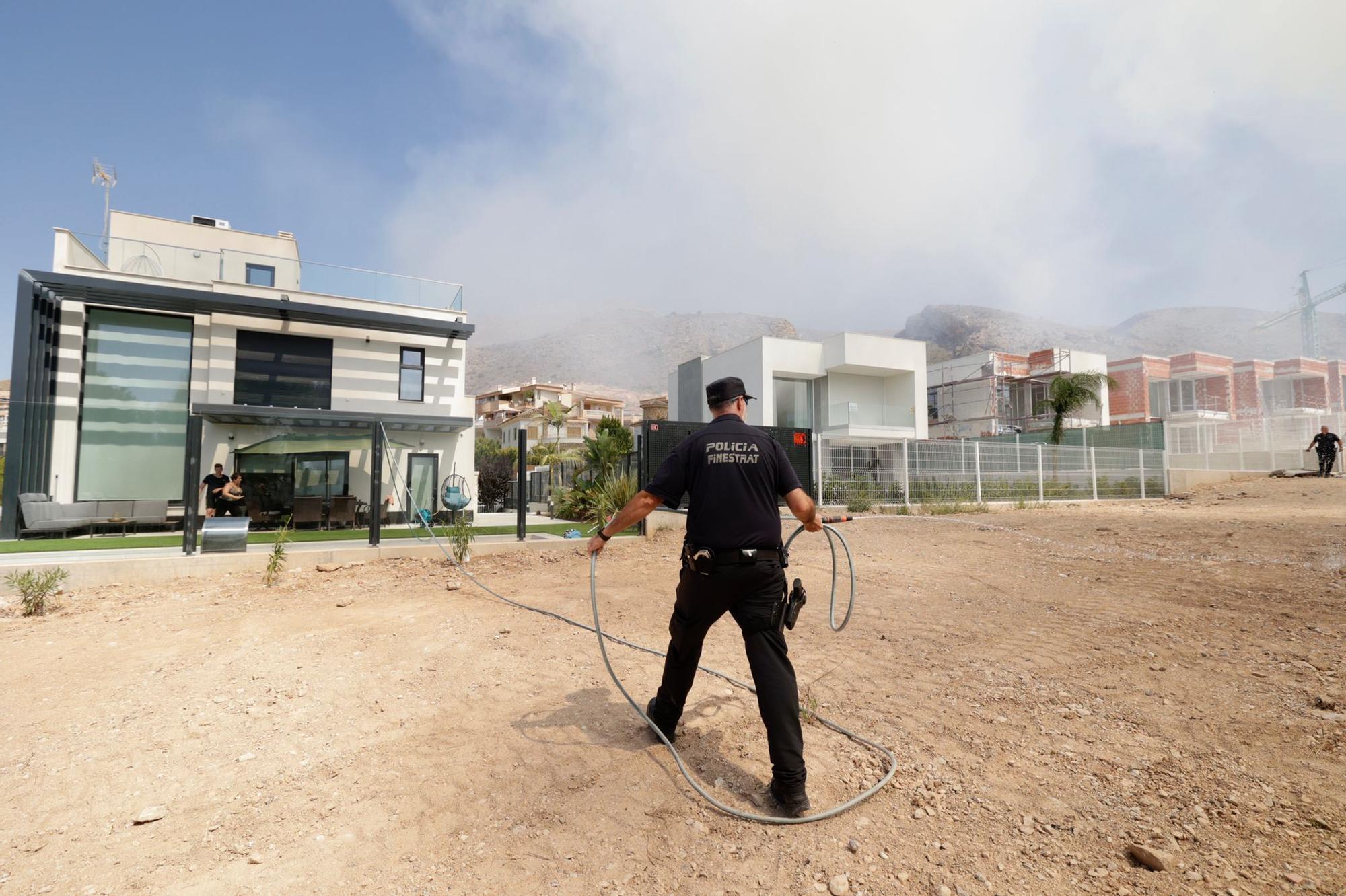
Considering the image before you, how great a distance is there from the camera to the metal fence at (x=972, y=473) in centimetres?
1680

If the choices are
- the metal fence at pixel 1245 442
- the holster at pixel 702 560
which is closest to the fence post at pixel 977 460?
the metal fence at pixel 1245 442

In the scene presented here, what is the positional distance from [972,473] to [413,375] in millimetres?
17034

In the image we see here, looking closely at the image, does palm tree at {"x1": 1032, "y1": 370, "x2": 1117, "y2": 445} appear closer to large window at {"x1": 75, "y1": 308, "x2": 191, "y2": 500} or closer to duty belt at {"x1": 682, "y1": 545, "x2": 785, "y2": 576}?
duty belt at {"x1": 682, "y1": 545, "x2": 785, "y2": 576}

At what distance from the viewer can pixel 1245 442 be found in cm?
2397

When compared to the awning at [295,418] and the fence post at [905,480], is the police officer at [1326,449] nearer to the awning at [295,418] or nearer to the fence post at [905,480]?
the fence post at [905,480]

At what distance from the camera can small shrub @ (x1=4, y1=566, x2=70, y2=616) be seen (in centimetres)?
668

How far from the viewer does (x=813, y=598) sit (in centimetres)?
717

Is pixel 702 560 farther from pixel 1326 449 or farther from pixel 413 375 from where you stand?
pixel 1326 449

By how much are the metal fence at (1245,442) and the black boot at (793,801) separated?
27.0 metres

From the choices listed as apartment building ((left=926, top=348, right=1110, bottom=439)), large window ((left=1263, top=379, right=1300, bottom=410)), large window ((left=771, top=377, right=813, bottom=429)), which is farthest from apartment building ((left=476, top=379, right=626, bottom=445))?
large window ((left=1263, top=379, right=1300, bottom=410))

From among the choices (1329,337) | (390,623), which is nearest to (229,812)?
(390,623)

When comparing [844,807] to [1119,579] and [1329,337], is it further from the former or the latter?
[1329,337]

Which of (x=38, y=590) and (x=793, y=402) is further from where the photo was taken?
(x=793, y=402)

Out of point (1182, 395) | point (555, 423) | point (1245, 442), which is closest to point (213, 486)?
point (555, 423)
